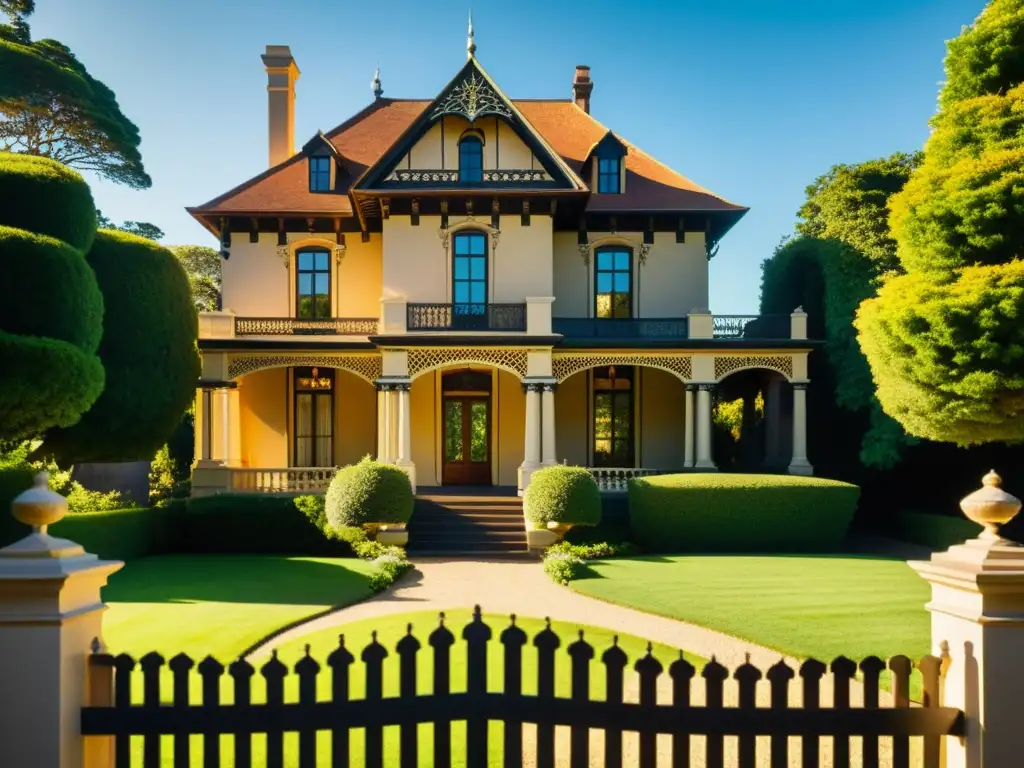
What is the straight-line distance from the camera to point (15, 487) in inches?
493

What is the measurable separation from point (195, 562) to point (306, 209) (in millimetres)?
10915

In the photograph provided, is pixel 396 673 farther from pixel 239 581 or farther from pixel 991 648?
pixel 239 581

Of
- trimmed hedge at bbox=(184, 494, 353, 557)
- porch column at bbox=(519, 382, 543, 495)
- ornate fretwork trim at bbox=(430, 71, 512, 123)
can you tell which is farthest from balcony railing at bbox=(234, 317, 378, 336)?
ornate fretwork trim at bbox=(430, 71, 512, 123)

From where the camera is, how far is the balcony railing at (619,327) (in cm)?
2147

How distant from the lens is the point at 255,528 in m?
16.9

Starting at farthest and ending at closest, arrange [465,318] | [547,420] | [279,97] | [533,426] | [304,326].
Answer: [279,97], [304,326], [465,318], [547,420], [533,426]

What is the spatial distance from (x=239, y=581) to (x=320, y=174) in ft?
45.4

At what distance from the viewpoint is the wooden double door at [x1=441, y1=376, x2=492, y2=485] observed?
22.2 metres

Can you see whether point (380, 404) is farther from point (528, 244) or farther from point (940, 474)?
point (940, 474)

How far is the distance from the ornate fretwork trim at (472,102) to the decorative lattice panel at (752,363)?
878 cm

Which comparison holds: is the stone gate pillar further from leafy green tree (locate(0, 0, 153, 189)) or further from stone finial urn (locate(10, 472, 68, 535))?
leafy green tree (locate(0, 0, 153, 189))

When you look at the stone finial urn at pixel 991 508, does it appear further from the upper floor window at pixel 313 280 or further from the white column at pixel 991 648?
the upper floor window at pixel 313 280

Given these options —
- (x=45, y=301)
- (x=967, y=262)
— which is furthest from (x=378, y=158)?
(x=967, y=262)

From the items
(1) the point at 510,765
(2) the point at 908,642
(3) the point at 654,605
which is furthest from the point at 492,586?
(1) the point at 510,765
